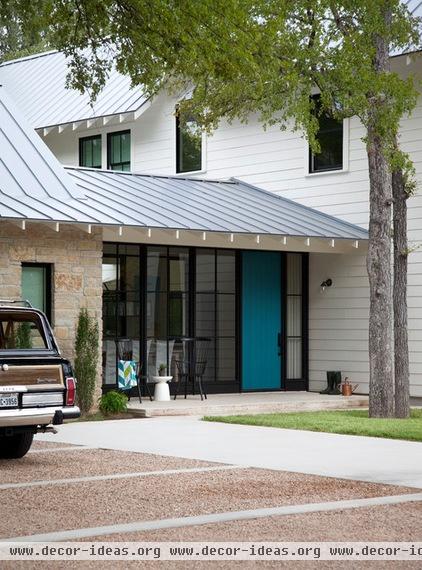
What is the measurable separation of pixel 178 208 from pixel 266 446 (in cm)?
726

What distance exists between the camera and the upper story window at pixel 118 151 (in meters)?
27.3

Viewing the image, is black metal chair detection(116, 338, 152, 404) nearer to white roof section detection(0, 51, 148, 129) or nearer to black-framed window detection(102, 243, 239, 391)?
black-framed window detection(102, 243, 239, 391)

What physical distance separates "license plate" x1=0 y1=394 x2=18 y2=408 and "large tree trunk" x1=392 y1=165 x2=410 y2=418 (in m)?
8.10

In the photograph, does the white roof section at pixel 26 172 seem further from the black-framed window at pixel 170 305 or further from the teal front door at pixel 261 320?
the teal front door at pixel 261 320

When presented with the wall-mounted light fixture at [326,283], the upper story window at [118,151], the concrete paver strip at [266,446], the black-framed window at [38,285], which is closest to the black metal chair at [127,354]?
the black-framed window at [38,285]

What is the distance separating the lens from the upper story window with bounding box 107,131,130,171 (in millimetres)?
27328

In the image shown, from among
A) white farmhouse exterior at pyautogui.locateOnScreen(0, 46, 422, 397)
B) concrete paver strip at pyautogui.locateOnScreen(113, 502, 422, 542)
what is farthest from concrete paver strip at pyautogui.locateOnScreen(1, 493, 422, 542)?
white farmhouse exterior at pyautogui.locateOnScreen(0, 46, 422, 397)

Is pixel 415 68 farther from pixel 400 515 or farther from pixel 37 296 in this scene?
pixel 400 515

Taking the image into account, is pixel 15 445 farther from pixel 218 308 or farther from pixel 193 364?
pixel 218 308

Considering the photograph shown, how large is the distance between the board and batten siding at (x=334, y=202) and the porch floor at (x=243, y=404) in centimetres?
114

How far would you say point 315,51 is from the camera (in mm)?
16938

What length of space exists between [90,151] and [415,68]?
30.8ft

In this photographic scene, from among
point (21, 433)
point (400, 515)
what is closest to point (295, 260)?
point (21, 433)

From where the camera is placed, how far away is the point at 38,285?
18156mm
